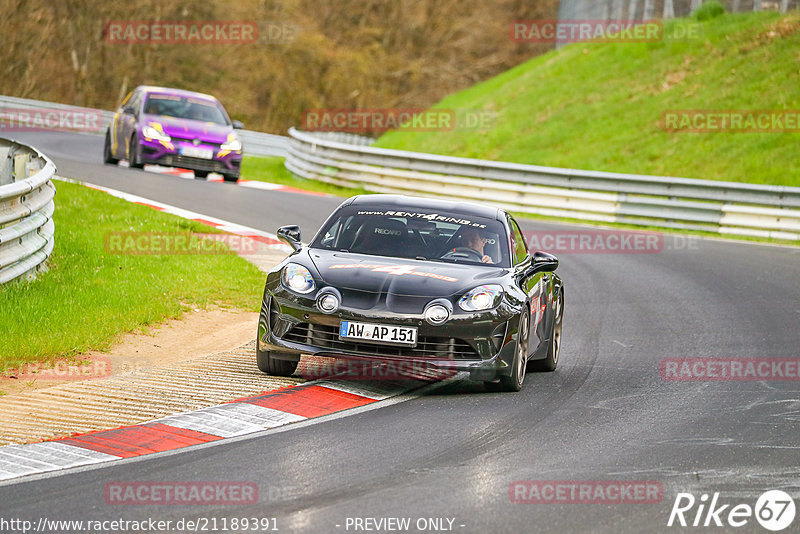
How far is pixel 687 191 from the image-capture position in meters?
24.0

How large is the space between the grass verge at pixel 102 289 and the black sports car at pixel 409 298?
1.81 metres

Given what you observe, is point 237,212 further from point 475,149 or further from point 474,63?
point 474,63

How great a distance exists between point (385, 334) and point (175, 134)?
1647 cm

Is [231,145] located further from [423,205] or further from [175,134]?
[423,205]

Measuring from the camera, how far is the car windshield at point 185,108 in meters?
24.5

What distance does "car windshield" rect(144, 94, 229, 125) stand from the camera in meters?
24.5

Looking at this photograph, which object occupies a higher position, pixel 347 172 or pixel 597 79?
pixel 597 79

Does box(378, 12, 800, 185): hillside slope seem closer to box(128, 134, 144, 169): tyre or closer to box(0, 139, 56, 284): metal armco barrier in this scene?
box(128, 134, 144, 169): tyre

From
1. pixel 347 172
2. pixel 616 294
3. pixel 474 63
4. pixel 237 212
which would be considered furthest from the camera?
pixel 474 63

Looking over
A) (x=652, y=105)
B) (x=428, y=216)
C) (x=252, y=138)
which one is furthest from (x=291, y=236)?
(x=252, y=138)

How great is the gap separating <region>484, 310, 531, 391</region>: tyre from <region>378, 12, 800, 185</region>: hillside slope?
19178 mm

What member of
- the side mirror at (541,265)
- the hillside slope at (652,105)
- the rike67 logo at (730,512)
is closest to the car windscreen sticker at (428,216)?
the side mirror at (541,265)

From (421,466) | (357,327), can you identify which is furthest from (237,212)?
(421,466)

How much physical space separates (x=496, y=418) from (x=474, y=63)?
57.1m
